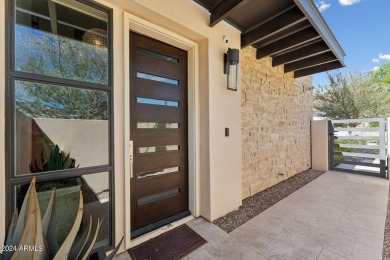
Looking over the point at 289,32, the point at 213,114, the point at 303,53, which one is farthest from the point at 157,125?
the point at 303,53

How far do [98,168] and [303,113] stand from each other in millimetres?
5742

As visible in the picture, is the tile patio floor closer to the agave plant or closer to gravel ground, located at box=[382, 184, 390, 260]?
gravel ground, located at box=[382, 184, 390, 260]

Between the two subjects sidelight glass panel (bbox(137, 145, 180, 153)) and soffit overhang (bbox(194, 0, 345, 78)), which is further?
soffit overhang (bbox(194, 0, 345, 78))

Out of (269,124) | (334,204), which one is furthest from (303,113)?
(334,204)

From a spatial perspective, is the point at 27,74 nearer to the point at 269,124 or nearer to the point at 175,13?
the point at 175,13

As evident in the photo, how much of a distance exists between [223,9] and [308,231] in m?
3.14

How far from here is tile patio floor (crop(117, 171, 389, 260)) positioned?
1.85 m

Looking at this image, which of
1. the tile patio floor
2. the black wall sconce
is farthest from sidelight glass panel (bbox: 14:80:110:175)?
the black wall sconce

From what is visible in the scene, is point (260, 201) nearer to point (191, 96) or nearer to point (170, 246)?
point (170, 246)

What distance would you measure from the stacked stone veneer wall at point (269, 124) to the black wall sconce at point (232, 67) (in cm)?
57

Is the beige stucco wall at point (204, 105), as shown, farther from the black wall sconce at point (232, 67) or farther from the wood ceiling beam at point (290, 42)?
the wood ceiling beam at point (290, 42)

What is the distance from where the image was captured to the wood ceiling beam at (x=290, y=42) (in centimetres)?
284

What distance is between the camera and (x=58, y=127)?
5.16 feet

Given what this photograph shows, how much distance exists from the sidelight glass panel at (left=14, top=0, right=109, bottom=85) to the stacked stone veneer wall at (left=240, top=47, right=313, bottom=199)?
2.40m
